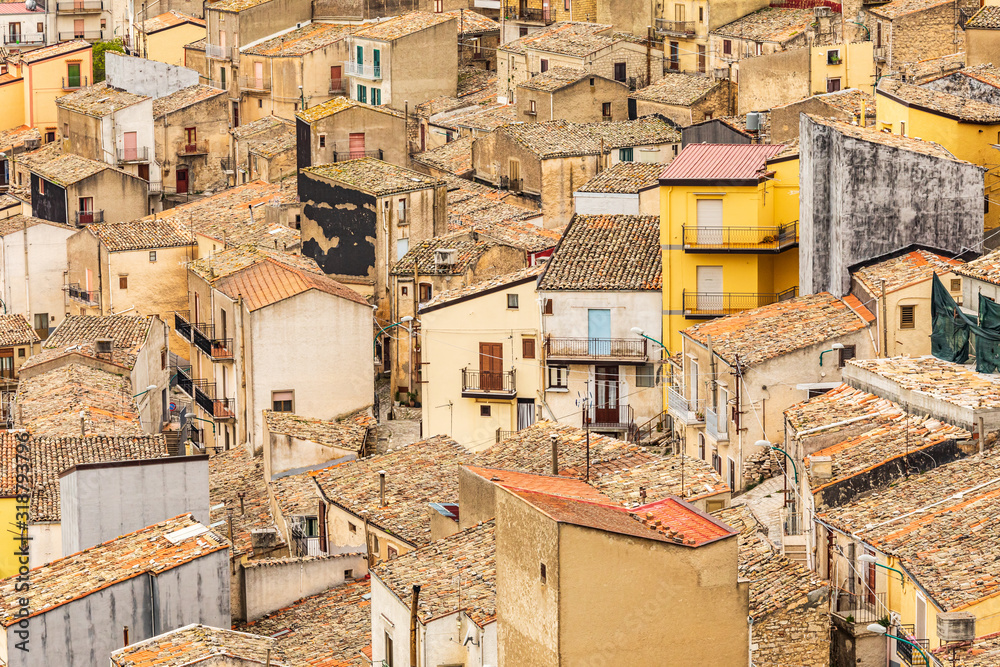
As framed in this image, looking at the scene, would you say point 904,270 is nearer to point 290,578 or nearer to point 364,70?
point 290,578

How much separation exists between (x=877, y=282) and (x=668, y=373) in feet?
22.4

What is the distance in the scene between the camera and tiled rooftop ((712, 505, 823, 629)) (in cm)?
3006

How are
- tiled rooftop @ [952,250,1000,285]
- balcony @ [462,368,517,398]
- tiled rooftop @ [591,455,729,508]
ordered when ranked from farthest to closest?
balcony @ [462,368,517,398], tiled rooftop @ [952,250,1000,285], tiled rooftop @ [591,455,729,508]

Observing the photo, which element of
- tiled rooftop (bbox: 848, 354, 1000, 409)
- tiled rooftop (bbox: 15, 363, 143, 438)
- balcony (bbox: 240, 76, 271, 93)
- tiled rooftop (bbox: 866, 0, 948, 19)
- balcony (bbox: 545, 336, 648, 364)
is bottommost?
tiled rooftop (bbox: 15, 363, 143, 438)

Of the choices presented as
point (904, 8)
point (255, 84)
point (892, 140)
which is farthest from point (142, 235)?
point (892, 140)

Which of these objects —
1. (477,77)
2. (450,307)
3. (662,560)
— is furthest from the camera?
(477,77)

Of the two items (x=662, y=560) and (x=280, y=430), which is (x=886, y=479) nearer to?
(x=662, y=560)

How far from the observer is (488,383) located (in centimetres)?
5034

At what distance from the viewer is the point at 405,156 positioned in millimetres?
72625

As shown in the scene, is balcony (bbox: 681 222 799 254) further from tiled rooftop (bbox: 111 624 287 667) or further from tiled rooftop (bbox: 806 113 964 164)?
tiled rooftop (bbox: 111 624 287 667)

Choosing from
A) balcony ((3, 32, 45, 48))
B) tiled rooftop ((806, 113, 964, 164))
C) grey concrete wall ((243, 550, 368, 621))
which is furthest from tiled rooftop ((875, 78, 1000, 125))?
balcony ((3, 32, 45, 48))

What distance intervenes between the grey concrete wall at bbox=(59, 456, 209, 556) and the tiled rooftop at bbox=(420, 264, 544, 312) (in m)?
11.6

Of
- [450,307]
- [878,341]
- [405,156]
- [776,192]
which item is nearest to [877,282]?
[878,341]

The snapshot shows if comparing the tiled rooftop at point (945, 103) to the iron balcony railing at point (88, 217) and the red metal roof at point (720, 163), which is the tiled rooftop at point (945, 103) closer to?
the red metal roof at point (720, 163)
